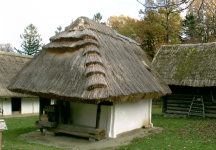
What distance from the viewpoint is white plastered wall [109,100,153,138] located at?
8.80m

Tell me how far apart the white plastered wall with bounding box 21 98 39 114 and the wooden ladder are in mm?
14496

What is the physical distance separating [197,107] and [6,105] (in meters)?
16.0

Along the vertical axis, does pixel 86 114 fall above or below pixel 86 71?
below

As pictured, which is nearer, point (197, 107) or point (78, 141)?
point (78, 141)

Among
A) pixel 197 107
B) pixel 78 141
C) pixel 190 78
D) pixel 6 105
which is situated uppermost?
pixel 190 78

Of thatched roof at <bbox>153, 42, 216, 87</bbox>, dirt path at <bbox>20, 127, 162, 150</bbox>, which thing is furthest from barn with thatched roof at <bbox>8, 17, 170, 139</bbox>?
thatched roof at <bbox>153, 42, 216, 87</bbox>

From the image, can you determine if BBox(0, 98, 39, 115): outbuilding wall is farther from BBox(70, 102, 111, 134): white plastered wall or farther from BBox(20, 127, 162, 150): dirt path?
BBox(70, 102, 111, 134): white plastered wall

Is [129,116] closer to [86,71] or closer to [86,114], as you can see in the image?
[86,114]

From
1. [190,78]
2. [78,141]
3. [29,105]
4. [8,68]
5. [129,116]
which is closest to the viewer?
[78,141]

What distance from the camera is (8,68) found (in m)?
19.8

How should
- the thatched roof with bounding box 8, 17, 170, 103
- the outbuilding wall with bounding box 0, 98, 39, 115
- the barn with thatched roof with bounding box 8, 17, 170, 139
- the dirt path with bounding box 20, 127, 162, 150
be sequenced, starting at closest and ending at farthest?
the thatched roof with bounding box 8, 17, 170, 103
the barn with thatched roof with bounding box 8, 17, 170, 139
the dirt path with bounding box 20, 127, 162, 150
the outbuilding wall with bounding box 0, 98, 39, 115

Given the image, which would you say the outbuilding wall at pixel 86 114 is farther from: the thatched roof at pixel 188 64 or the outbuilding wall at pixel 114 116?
the thatched roof at pixel 188 64

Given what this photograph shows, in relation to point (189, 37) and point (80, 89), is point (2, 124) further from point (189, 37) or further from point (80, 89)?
point (189, 37)

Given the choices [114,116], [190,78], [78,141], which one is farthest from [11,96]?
[190,78]
